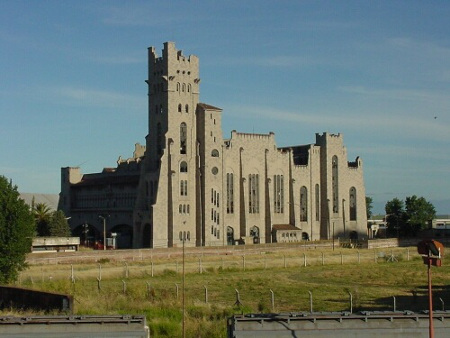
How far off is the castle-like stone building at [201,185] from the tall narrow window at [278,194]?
0.15 meters

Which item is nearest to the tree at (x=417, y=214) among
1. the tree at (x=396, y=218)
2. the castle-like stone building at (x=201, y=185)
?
the tree at (x=396, y=218)

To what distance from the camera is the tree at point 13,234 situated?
5209cm

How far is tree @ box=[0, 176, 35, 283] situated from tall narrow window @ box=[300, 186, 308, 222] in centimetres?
6059

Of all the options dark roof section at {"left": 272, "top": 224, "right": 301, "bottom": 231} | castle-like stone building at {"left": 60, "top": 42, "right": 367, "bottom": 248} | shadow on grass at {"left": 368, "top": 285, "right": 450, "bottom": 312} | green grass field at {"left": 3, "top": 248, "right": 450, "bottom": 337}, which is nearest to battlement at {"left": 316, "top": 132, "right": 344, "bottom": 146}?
castle-like stone building at {"left": 60, "top": 42, "right": 367, "bottom": 248}

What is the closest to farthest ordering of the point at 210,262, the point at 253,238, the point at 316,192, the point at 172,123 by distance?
the point at 210,262
the point at 172,123
the point at 253,238
the point at 316,192

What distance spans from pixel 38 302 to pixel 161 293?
10.1 meters

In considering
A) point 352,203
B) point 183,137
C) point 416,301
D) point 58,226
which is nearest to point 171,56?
point 183,137

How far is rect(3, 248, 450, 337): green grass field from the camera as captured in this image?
3843 centimetres

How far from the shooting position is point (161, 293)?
149 feet

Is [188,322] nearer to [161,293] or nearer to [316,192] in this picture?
[161,293]

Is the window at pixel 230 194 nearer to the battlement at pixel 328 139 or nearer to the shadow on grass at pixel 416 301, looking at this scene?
the battlement at pixel 328 139

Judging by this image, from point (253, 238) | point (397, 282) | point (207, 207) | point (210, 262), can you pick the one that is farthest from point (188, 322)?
point (253, 238)

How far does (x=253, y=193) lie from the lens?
104250mm

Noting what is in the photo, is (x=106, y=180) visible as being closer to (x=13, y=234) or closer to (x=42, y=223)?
(x=42, y=223)
